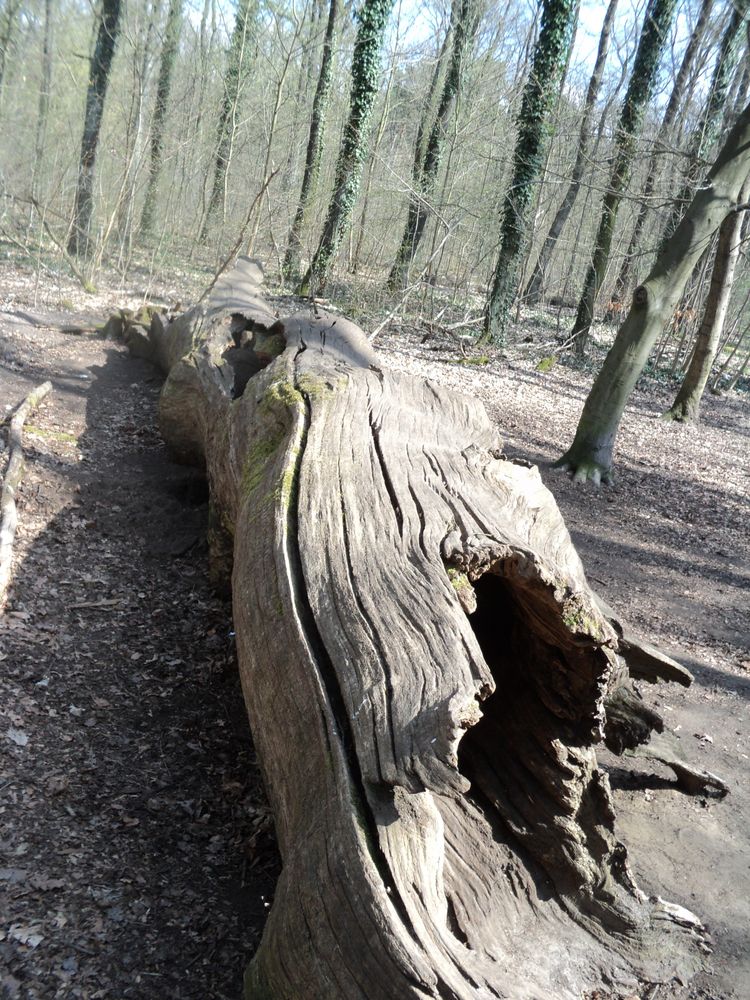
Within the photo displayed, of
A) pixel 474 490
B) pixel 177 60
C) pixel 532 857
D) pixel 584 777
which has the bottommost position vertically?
pixel 532 857

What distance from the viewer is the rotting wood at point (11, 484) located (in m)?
4.53

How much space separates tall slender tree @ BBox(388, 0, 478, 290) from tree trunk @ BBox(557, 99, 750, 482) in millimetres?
8405

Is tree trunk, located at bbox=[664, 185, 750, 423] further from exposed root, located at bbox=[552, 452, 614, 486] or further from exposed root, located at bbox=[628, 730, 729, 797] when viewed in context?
exposed root, located at bbox=[628, 730, 729, 797]

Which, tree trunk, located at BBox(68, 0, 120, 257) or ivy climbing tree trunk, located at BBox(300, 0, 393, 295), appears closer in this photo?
ivy climbing tree trunk, located at BBox(300, 0, 393, 295)

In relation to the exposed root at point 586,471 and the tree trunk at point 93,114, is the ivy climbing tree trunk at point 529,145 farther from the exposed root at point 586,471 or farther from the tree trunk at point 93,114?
the tree trunk at point 93,114

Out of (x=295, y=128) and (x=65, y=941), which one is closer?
(x=65, y=941)

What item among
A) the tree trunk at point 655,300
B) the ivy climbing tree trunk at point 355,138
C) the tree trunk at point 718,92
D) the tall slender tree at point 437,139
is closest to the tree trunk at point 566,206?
the tall slender tree at point 437,139

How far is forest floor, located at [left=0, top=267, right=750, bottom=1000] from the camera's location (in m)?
2.61

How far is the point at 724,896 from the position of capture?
3.17 metres

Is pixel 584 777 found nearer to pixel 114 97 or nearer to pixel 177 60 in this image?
pixel 114 97

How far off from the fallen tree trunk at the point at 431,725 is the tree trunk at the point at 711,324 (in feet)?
28.6

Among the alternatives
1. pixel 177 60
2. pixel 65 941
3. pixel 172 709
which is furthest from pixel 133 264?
pixel 65 941

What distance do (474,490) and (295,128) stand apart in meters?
18.2

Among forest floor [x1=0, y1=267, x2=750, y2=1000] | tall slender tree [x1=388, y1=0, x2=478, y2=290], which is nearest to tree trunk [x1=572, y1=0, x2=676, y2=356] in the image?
tall slender tree [x1=388, y1=0, x2=478, y2=290]
